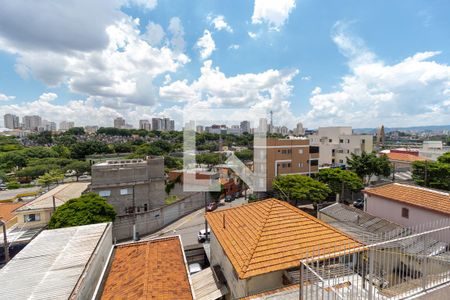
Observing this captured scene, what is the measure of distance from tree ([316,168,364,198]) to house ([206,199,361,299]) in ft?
54.7

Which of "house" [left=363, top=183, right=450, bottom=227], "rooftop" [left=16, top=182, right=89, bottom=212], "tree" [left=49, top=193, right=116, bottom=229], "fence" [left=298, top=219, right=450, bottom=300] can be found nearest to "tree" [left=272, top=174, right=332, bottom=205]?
"house" [left=363, top=183, right=450, bottom=227]

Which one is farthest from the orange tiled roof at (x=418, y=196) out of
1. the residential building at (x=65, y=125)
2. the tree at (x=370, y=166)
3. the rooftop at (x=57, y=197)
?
the residential building at (x=65, y=125)

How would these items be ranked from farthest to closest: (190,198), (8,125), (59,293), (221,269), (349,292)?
(8,125) → (190,198) → (221,269) → (59,293) → (349,292)

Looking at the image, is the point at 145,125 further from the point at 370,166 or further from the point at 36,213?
the point at 370,166

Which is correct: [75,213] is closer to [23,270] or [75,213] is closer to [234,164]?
[23,270]

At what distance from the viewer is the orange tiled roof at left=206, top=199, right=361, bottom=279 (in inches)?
214

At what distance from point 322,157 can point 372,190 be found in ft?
87.6

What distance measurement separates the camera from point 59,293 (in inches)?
190

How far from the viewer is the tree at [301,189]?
63.2ft

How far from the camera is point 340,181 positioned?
2183 cm

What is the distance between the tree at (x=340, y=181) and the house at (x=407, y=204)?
8110mm

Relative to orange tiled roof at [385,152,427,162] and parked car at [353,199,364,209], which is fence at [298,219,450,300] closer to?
parked car at [353,199,364,209]

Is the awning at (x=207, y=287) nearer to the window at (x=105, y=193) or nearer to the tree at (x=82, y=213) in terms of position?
the tree at (x=82, y=213)

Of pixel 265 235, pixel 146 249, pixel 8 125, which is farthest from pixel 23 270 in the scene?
pixel 8 125
